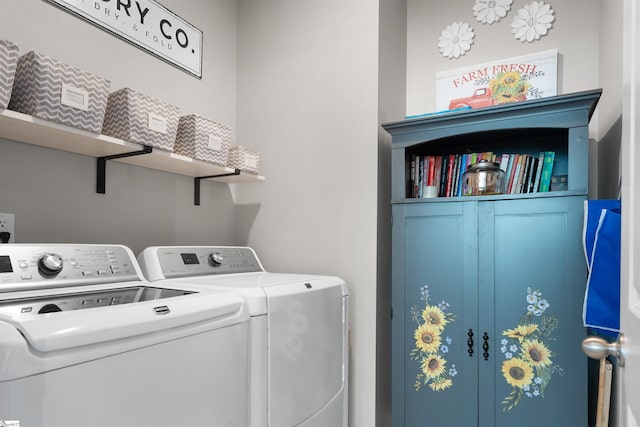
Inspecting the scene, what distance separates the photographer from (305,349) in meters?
1.55

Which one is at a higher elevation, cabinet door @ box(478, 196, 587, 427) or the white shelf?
the white shelf

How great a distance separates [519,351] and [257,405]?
42.7 inches

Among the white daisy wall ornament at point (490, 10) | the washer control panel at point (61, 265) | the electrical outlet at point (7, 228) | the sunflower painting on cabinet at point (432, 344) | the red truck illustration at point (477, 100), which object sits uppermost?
the white daisy wall ornament at point (490, 10)

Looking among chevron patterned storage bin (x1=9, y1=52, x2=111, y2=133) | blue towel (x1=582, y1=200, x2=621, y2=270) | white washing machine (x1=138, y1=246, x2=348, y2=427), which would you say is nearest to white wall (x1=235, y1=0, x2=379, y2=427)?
white washing machine (x1=138, y1=246, x2=348, y2=427)

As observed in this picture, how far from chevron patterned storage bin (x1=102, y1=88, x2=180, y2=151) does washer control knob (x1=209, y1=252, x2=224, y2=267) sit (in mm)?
549

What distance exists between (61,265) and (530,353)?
179 centimetres

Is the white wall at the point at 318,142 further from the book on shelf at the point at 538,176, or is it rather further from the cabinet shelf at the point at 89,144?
the book on shelf at the point at 538,176

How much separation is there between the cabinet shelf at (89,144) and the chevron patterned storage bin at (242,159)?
0.13ft

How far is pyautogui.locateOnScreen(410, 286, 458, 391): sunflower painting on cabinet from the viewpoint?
1840 millimetres

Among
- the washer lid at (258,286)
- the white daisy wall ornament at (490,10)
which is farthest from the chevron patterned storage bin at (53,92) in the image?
the white daisy wall ornament at (490,10)

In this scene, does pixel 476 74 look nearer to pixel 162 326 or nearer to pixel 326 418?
pixel 326 418

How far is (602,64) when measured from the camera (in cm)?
191

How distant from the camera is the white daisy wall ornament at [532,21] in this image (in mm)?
2137

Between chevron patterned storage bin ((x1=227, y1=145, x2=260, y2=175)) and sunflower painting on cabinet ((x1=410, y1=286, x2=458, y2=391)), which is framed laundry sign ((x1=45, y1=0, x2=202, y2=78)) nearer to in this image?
chevron patterned storage bin ((x1=227, y1=145, x2=260, y2=175))
